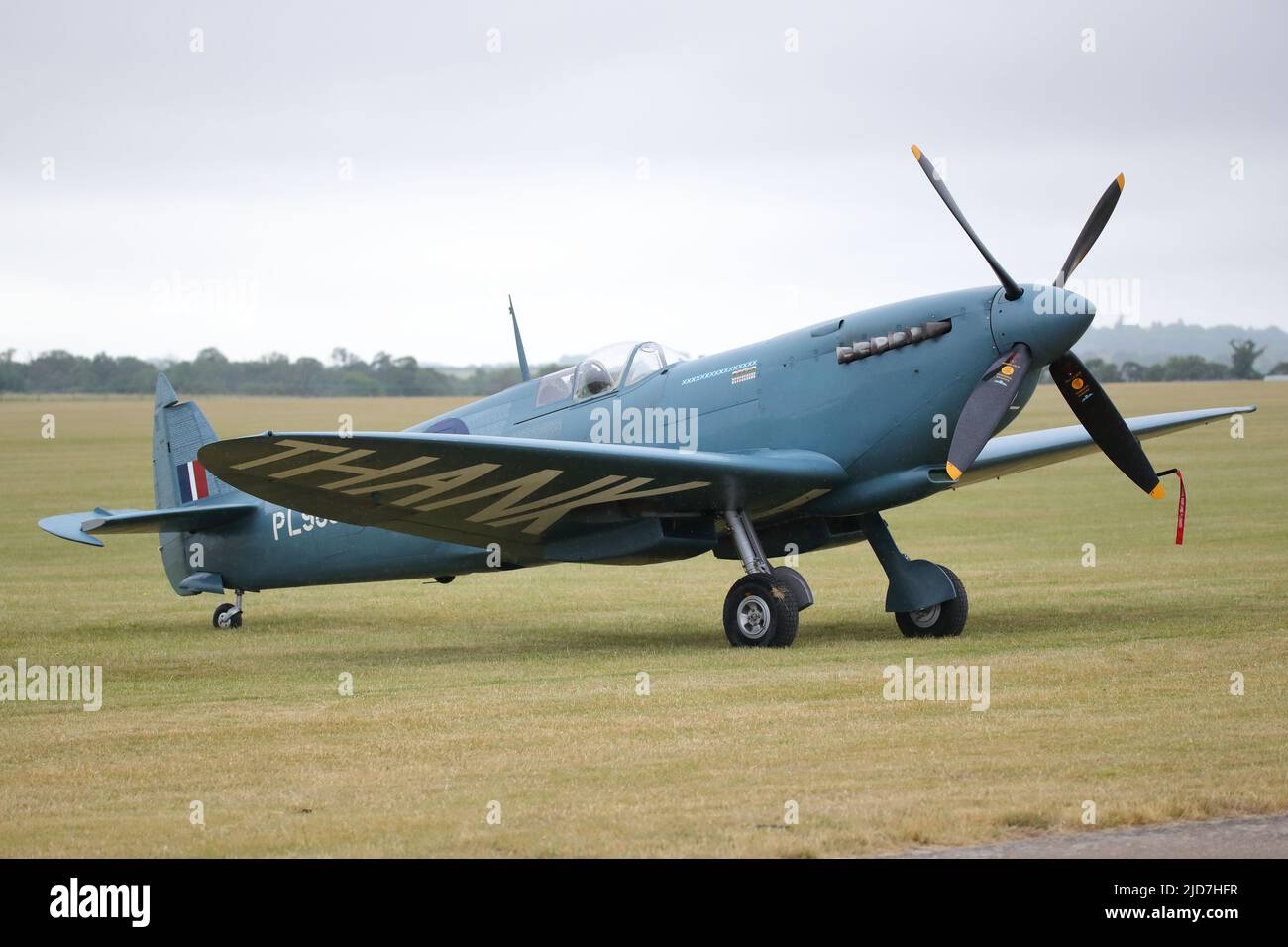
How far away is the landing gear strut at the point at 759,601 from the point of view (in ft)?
39.3

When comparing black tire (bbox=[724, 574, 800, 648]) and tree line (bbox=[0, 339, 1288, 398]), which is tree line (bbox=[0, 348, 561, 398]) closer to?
tree line (bbox=[0, 339, 1288, 398])

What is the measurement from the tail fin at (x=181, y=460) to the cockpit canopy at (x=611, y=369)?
3.86 m

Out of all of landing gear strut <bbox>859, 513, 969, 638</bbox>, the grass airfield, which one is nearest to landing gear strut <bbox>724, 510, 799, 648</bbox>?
the grass airfield

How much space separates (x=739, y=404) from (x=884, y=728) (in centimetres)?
462

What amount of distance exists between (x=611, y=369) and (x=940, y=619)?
337 cm

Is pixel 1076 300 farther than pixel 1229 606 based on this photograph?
No

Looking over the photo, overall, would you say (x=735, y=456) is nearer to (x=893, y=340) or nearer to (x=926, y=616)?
(x=893, y=340)

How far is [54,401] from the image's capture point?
10250cm

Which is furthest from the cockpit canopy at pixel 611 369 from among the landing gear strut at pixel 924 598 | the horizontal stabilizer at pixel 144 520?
the horizontal stabilizer at pixel 144 520

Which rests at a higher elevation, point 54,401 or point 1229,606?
point 54,401

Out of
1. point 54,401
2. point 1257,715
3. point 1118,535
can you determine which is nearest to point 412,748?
point 1257,715

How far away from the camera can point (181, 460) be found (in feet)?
50.9

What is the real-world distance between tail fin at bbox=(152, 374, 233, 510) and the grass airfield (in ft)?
4.25
